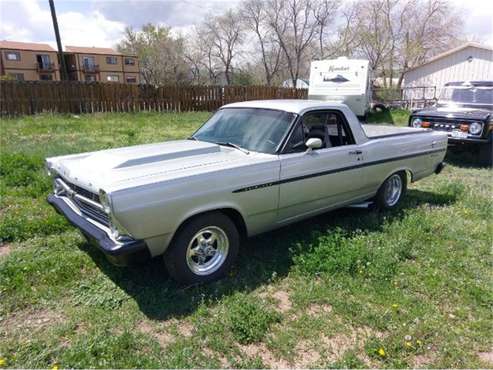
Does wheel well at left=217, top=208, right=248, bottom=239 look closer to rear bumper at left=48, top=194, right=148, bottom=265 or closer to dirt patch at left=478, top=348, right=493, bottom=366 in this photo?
rear bumper at left=48, top=194, right=148, bottom=265

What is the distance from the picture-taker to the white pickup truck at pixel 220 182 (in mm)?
2717

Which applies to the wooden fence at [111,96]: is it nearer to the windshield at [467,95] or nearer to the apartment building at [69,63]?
the windshield at [467,95]

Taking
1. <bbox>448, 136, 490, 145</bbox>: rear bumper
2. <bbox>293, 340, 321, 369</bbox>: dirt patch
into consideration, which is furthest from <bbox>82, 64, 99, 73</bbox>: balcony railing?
<bbox>293, 340, 321, 369</bbox>: dirt patch

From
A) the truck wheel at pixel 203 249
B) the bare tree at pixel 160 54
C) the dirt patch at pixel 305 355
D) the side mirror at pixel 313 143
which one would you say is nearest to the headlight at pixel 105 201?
the truck wheel at pixel 203 249

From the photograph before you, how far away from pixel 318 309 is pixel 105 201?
77.4 inches

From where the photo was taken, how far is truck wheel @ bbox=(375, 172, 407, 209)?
4.93 meters

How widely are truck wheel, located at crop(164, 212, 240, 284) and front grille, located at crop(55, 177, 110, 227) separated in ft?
2.05

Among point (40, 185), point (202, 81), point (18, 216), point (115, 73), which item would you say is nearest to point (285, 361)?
point (18, 216)

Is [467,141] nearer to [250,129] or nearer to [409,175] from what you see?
[409,175]

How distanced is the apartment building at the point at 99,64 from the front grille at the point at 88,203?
174 ft

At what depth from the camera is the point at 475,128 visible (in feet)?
25.0

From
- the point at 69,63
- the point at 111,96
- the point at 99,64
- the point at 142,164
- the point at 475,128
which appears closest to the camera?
the point at 142,164

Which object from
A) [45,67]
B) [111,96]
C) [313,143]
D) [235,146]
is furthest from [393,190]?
[45,67]

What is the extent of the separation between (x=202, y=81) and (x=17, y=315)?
159 ft
